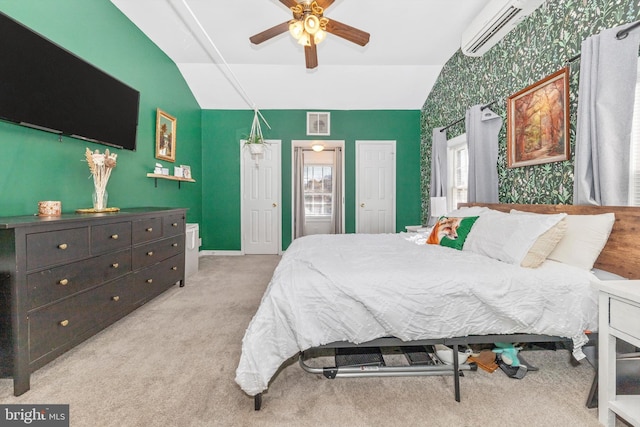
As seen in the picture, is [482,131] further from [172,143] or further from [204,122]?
[204,122]

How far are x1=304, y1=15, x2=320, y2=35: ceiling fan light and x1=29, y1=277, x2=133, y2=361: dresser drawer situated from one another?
98.3 inches

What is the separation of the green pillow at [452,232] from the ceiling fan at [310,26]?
1.78 metres

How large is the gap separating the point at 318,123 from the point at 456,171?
2.63 metres

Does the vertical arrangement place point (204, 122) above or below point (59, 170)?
above

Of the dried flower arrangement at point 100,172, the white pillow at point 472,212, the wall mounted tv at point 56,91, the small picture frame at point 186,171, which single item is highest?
the wall mounted tv at point 56,91

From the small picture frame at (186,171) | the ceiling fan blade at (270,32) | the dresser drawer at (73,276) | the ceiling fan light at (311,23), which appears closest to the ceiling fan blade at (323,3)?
the ceiling fan light at (311,23)

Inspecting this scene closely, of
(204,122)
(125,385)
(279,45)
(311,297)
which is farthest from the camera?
(204,122)

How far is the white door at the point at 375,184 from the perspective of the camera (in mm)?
5590

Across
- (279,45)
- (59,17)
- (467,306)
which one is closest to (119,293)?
(59,17)

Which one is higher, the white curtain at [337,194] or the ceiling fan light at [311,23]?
the ceiling fan light at [311,23]

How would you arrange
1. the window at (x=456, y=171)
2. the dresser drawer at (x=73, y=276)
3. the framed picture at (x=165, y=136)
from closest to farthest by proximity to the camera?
the dresser drawer at (x=73, y=276), the framed picture at (x=165, y=136), the window at (x=456, y=171)

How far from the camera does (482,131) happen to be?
10.5 ft

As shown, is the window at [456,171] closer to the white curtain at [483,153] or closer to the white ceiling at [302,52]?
the white curtain at [483,153]

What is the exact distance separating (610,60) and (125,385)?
138 inches
